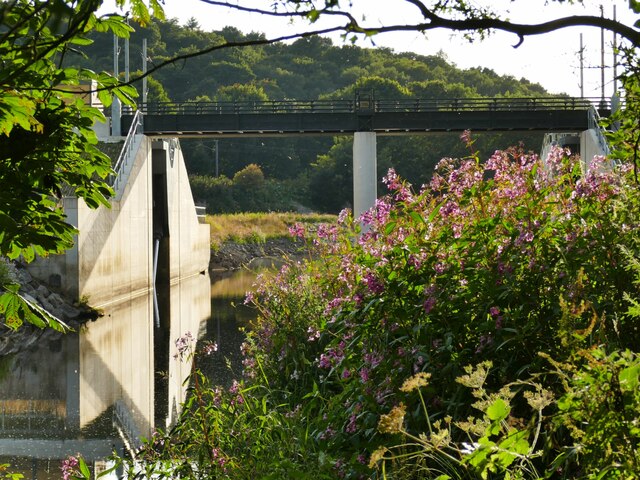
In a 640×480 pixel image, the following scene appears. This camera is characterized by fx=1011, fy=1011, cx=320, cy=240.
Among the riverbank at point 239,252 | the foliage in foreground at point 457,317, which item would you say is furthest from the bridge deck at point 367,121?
the foliage in foreground at point 457,317

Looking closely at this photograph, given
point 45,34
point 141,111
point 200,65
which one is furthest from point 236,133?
point 200,65

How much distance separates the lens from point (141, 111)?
31719 mm

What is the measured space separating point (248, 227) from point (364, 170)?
19549 mm

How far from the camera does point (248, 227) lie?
164 ft

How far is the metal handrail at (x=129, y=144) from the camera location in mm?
27922

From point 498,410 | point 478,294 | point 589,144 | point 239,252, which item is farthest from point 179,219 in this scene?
point 498,410

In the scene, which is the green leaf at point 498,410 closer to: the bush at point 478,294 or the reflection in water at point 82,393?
the bush at point 478,294

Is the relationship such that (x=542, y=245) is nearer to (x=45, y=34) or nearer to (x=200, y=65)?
(x=45, y=34)

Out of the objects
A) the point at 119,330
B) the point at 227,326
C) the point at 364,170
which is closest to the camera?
the point at 119,330

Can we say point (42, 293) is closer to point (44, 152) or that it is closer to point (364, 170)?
point (364, 170)

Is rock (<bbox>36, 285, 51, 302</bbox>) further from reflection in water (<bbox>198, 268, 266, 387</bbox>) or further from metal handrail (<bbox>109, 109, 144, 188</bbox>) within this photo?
metal handrail (<bbox>109, 109, 144, 188</bbox>)

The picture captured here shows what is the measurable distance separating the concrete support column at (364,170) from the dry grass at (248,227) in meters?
14.8

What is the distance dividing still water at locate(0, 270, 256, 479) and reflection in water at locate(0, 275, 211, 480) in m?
0.01

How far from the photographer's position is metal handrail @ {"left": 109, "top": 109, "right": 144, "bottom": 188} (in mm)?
27922
